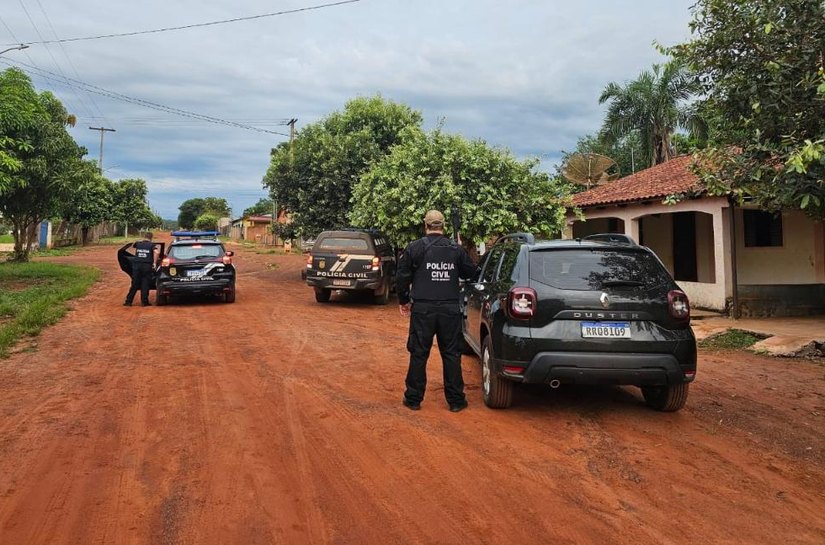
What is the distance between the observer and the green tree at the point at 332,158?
59.1ft

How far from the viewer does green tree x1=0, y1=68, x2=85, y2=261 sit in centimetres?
1358

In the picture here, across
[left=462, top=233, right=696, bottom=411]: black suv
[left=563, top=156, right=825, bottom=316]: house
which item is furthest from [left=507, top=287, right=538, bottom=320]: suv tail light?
[left=563, top=156, right=825, bottom=316]: house

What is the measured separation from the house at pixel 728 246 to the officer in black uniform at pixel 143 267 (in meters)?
10.9

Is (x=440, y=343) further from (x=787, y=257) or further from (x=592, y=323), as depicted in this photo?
(x=787, y=257)

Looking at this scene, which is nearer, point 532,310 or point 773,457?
point 773,457

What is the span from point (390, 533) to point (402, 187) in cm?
1057

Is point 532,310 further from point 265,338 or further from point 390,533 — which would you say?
point 265,338

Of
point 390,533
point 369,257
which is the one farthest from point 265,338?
point 390,533

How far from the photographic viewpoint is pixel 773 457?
4.38 metres

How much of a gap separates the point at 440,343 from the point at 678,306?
207cm

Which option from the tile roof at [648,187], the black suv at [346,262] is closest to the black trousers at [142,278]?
the black suv at [346,262]

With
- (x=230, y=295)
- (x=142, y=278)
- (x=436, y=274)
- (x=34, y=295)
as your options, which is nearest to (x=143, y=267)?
(x=142, y=278)

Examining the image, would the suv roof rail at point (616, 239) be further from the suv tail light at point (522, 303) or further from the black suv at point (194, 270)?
the black suv at point (194, 270)

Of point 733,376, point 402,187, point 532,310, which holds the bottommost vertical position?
point 733,376
